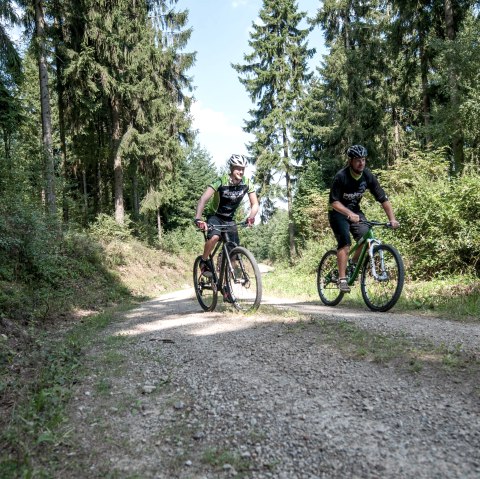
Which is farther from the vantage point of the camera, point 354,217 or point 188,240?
point 188,240

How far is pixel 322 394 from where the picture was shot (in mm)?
2553

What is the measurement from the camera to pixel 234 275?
5.84 m

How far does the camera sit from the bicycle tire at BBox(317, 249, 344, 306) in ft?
21.5

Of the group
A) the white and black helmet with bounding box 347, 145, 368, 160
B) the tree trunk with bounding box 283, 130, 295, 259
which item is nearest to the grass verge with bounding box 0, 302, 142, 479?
the white and black helmet with bounding box 347, 145, 368, 160

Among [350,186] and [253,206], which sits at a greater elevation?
[350,186]

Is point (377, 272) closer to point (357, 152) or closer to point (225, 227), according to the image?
point (357, 152)

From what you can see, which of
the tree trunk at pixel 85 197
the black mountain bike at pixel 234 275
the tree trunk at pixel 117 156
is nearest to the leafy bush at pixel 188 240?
the tree trunk at pixel 85 197

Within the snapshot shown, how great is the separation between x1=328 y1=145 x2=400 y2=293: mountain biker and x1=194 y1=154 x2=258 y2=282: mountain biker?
1309mm

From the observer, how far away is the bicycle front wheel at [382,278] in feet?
17.5

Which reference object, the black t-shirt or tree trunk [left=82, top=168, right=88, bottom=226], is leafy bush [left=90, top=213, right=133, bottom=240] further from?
the black t-shirt

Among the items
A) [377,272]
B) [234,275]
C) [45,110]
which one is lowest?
[377,272]

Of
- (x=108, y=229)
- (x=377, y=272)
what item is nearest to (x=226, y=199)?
(x=377, y=272)

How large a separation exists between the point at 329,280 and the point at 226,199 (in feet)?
7.76

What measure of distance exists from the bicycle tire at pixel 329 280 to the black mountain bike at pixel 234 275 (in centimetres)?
166
